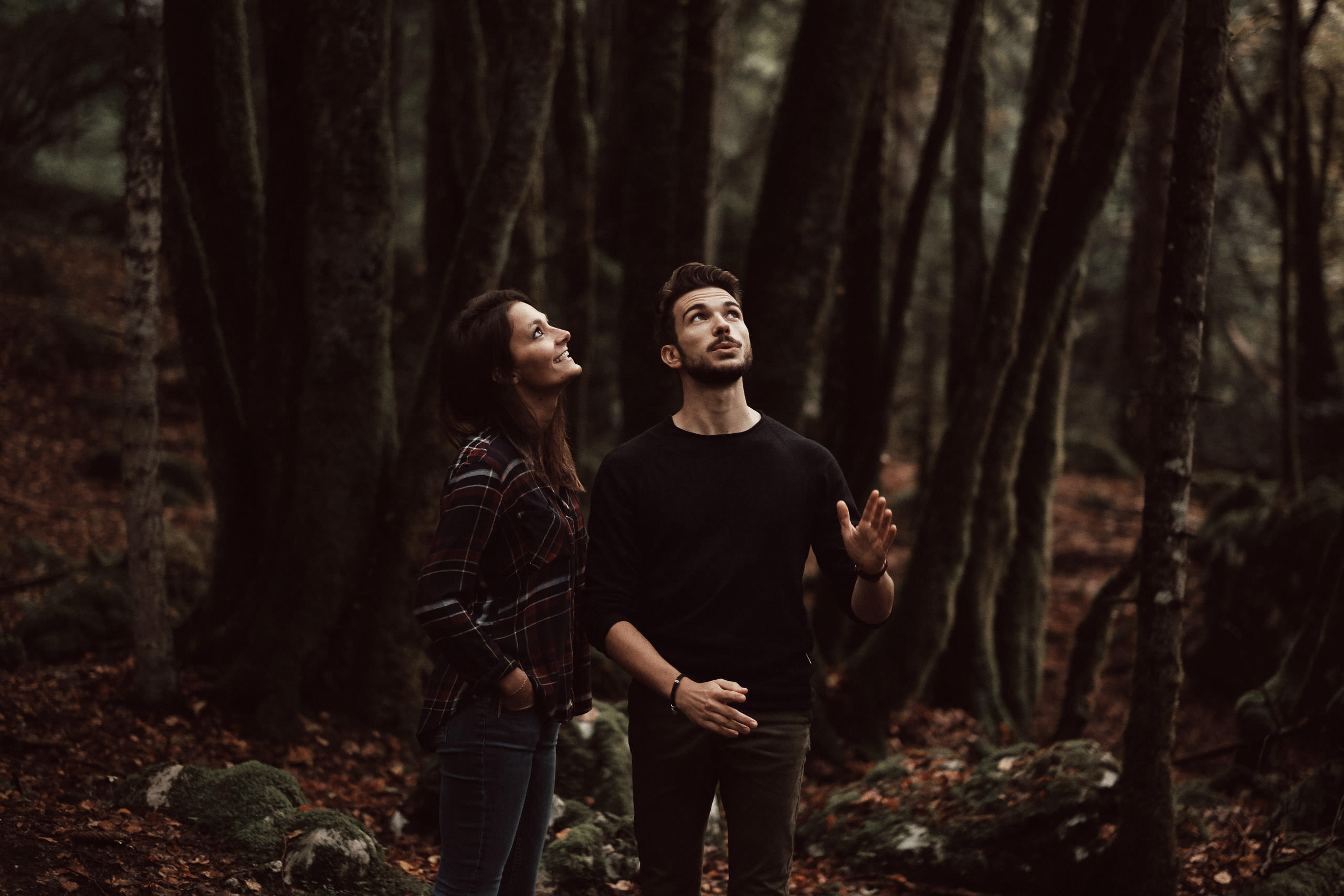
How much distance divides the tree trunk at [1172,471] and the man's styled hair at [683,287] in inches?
105

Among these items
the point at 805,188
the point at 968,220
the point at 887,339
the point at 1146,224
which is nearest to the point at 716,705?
the point at 805,188

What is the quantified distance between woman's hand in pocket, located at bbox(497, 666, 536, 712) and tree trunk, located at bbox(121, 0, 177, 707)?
3.82m

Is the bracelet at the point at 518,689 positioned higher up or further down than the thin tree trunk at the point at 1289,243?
further down

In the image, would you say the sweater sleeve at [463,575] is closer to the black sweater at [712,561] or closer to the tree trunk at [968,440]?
the black sweater at [712,561]

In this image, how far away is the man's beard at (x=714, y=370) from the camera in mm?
3197

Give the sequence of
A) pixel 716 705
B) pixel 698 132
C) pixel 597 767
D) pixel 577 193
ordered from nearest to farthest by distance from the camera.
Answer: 1. pixel 716 705
2. pixel 597 767
3. pixel 698 132
4. pixel 577 193

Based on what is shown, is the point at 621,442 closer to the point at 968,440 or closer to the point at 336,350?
the point at 336,350

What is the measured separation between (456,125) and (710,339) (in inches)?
236

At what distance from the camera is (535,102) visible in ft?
22.1

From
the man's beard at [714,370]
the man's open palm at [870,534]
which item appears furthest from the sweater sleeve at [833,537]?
the man's beard at [714,370]

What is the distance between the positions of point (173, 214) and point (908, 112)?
11581 mm

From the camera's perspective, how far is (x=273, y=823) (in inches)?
188

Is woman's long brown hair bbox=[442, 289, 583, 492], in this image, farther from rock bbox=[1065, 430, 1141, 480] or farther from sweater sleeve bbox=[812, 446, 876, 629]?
rock bbox=[1065, 430, 1141, 480]

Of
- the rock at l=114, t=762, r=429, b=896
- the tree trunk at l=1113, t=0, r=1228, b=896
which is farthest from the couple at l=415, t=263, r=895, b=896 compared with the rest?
the tree trunk at l=1113, t=0, r=1228, b=896
